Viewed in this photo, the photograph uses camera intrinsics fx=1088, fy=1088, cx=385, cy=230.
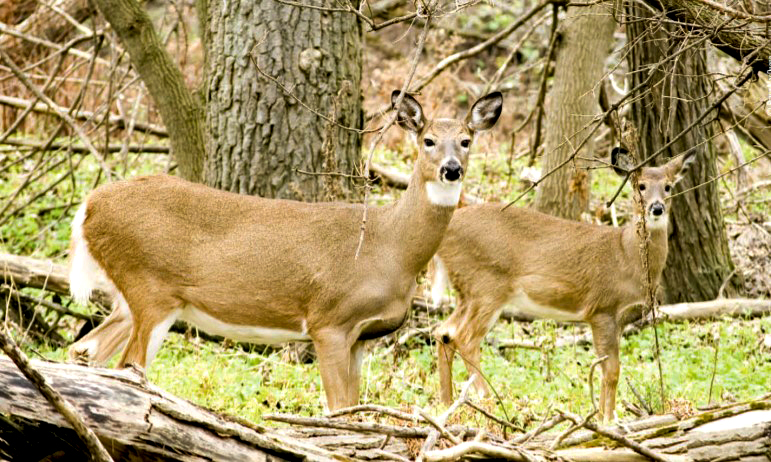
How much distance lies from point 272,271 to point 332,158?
1330 millimetres

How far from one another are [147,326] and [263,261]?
78cm

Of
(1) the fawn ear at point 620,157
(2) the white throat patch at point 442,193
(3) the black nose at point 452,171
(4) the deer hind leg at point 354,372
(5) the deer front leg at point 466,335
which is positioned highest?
(1) the fawn ear at point 620,157

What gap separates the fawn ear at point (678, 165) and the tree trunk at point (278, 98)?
2.38m

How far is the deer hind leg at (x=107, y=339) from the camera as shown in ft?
22.4

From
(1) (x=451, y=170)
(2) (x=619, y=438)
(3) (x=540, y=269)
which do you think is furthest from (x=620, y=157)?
(2) (x=619, y=438)

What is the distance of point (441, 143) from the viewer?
6.69 meters

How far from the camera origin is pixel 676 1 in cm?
532

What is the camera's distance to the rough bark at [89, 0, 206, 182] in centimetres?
834

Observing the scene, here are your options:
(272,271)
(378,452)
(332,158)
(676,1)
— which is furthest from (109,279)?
(676,1)

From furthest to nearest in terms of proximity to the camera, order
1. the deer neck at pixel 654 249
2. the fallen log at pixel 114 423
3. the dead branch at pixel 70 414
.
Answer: the deer neck at pixel 654 249 < the fallen log at pixel 114 423 < the dead branch at pixel 70 414

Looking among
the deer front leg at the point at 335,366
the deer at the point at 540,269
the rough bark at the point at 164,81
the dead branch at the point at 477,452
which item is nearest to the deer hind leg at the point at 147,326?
the deer front leg at the point at 335,366

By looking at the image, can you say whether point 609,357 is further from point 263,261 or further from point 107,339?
point 107,339

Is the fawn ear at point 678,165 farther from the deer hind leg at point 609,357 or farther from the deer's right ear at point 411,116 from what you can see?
the deer's right ear at point 411,116

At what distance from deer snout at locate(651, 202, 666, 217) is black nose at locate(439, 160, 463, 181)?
204 centimetres
